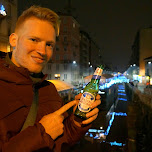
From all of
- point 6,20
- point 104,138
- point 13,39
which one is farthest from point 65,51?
point 13,39

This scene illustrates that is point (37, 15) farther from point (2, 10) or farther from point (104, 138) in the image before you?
point (2, 10)

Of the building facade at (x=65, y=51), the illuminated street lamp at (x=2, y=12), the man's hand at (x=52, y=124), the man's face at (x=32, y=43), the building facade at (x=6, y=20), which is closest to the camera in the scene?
the man's hand at (x=52, y=124)

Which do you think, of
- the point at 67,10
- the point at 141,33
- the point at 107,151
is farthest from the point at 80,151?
the point at 67,10

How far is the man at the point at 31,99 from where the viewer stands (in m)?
1.54

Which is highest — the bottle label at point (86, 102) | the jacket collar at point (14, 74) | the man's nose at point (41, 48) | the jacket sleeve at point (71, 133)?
the man's nose at point (41, 48)

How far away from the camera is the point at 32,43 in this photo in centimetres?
200

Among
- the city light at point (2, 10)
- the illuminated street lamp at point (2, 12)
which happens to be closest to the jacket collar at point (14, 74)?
the illuminated street lamp at point (2, 12)

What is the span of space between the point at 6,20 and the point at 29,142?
2259 cm

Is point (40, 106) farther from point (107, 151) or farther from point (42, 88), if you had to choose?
point (107, 151)

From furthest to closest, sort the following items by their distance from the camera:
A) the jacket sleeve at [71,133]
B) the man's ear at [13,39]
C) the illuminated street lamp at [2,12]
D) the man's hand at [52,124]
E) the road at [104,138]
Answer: the illuminated street lamp at [2,12] → the road at [104,138] → the jacket sleeve at [71,133] → the man's ear at [13,39] → the man's hand at [52,124]

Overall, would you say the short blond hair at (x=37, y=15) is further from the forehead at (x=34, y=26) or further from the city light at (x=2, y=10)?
the city light at (x=2, y=10)

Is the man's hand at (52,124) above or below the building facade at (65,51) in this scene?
below

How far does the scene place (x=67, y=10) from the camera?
65.0 metres

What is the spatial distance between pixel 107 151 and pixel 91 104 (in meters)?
11.6
